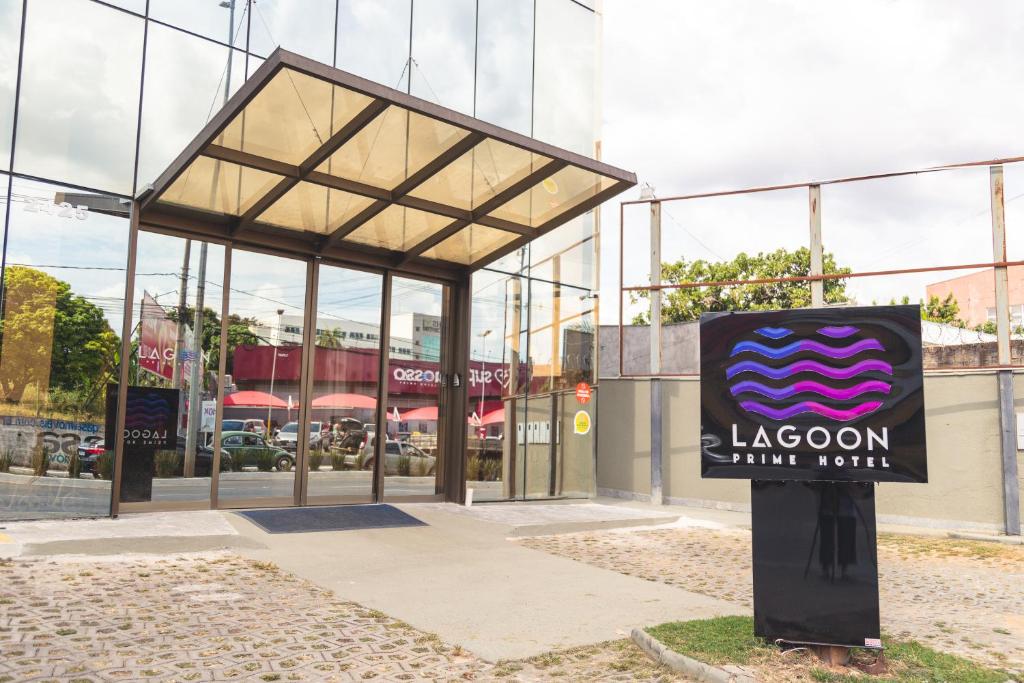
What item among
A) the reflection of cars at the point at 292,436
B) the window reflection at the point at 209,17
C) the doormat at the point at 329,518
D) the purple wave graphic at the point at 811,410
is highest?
the window reflection at the point at 209,17

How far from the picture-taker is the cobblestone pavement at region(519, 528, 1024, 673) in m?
6.01

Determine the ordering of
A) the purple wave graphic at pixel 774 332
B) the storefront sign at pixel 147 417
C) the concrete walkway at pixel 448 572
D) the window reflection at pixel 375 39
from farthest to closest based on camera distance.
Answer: the window reflection at pixel 375 39 → the storefront sign at pixel 147 417 → the concrete walkway at pixel 448 572 → the purple wave graphic at pixel 774 332

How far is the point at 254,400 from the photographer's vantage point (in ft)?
35.3

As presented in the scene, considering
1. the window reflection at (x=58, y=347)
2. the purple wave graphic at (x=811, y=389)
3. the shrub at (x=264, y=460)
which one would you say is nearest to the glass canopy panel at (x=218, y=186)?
the window reflection at (x=58, y=347)

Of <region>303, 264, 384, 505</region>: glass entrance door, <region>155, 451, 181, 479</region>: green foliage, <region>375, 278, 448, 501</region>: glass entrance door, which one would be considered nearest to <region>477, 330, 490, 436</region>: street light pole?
<region>375, 278, 448, 501</region>: glass entrance door

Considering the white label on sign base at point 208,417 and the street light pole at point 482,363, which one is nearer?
the white label on sign base at point 208,417

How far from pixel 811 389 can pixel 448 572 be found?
4.41 m

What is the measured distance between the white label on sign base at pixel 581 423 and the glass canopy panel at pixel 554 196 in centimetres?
561

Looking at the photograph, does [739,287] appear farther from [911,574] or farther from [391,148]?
[391,148]

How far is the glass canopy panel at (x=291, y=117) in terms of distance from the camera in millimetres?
7207

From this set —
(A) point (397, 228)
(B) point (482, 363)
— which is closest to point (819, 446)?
(A) point (397, 228)

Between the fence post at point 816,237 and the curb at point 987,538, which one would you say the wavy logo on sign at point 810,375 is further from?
the fence post at point 816,237

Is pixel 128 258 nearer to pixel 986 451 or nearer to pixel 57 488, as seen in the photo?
pixel 57 488

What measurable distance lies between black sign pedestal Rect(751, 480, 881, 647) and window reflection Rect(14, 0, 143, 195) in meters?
8.55
